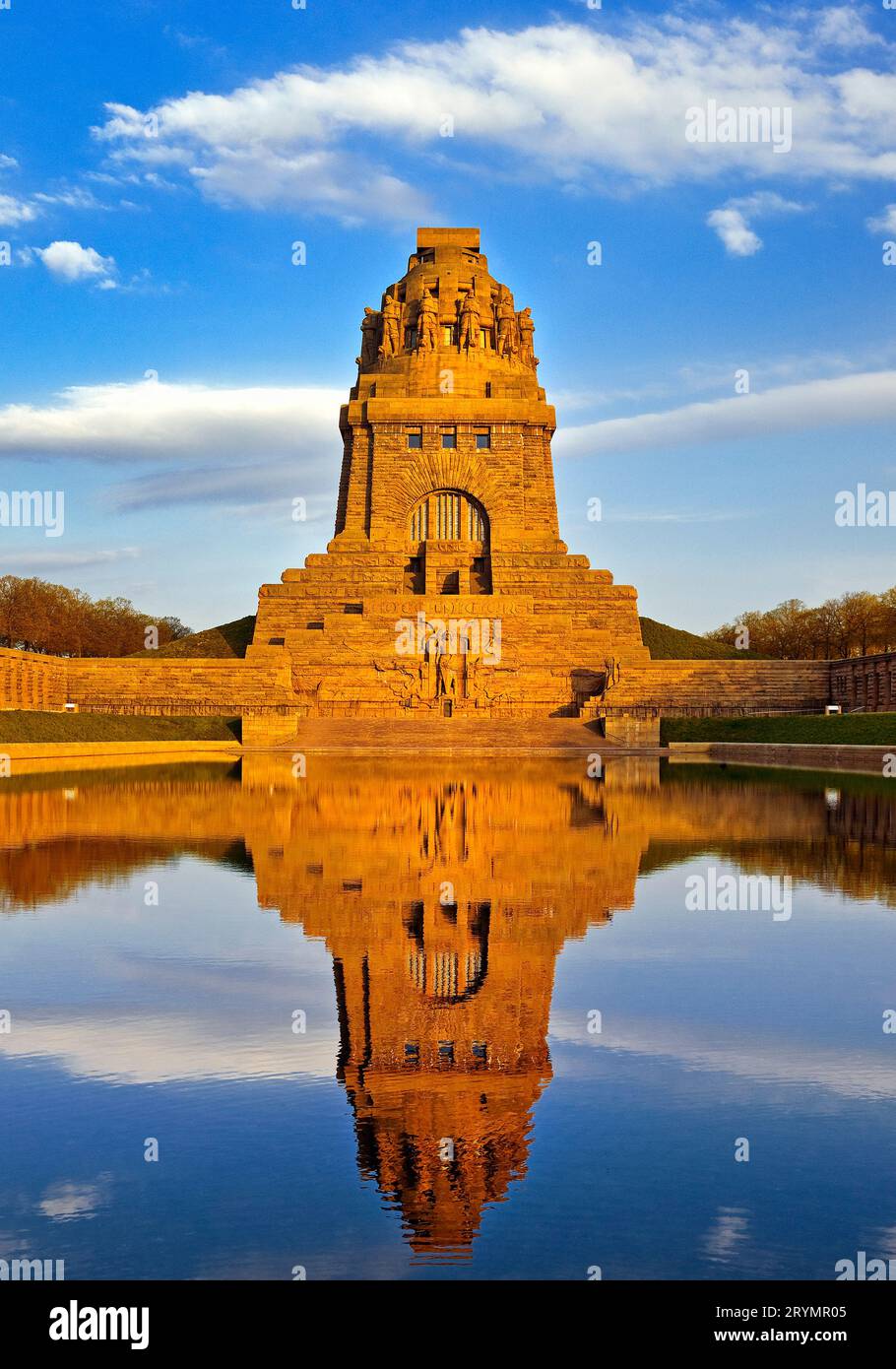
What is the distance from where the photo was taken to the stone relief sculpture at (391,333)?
80312 mm

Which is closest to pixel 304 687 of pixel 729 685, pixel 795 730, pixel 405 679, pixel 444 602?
pixel 405 679

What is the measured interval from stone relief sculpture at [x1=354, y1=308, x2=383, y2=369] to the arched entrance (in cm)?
1328

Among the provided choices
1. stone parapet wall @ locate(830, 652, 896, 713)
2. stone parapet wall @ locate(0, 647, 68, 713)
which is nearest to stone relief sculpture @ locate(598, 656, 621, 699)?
stone parapet wall @ locate(830, 652, 896, 713)

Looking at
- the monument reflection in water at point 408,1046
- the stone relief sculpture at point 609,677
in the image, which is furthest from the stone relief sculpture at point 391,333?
the monument reflection in water at point 408,1046

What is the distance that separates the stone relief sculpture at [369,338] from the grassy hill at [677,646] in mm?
26685

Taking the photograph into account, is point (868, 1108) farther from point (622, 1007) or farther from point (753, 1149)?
point (622, 1007)

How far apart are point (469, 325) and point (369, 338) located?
28.8ft

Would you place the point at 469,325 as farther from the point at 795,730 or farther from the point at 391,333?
the point at 795,730

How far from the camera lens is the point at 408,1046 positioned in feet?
23.6

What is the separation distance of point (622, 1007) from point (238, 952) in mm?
3417

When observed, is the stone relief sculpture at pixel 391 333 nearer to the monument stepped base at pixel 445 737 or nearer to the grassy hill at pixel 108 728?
the grassy hill at pixel 108 728

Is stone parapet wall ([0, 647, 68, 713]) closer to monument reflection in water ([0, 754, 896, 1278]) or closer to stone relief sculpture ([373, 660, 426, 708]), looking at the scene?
stone relief sculpture ([373, 660, 426, 708])

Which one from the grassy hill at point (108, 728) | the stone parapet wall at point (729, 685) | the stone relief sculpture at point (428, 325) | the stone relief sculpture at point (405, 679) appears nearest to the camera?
the grassy hill at point (108, 728)
